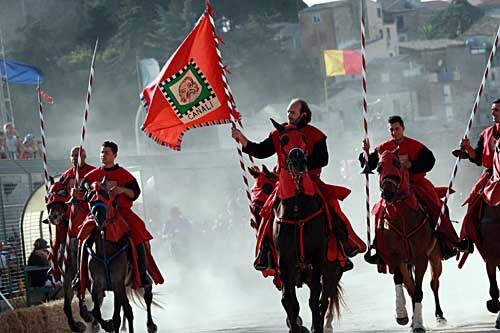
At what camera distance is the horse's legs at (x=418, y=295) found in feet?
49.6

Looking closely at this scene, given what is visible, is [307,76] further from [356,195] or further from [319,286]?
[319,286]

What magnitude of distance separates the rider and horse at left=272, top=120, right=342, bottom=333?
2.14m

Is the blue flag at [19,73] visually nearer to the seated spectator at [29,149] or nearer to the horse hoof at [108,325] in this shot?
the seated spectator at [29,149]

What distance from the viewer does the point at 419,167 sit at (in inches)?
633

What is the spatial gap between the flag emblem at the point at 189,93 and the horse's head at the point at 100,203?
2.55 m

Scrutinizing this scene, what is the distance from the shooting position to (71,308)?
730 inches

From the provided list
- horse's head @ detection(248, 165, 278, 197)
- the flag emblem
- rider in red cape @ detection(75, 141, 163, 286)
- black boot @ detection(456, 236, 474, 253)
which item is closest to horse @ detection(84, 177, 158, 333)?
rider in red cape @ detection(75, 141, 163, 286)

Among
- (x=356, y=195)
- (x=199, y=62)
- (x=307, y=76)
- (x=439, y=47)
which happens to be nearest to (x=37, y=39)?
(x=307, y=76)

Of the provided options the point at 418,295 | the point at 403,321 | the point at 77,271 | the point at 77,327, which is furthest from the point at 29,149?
the point at 418,295

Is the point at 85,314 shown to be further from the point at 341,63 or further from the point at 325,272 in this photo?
the point at 341,63

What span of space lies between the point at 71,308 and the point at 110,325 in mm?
1788

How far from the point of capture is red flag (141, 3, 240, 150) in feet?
59.9

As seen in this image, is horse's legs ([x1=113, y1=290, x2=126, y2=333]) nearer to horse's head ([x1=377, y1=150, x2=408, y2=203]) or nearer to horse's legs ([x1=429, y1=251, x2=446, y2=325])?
horse's head ([x1=377, y1=150, x2=408, y2=203])

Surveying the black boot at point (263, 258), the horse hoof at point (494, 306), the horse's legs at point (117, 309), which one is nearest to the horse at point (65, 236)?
the horse's legs at point (117, 309)
